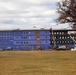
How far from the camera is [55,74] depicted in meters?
17.8

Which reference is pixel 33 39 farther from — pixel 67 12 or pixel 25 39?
pixel 67 12

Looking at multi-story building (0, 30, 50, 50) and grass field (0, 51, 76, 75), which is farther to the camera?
multi-story building (0, 30, 50, 50)

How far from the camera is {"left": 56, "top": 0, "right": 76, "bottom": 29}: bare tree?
40.3 metres

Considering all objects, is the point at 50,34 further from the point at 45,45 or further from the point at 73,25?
the point at 73,25

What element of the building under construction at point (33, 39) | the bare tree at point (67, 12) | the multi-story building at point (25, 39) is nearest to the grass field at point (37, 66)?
the bare tree at point (67, 12)

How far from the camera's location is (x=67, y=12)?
40812mm

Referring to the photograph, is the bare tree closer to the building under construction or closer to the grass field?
the grass field

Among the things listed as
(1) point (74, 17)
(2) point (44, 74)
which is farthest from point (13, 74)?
(1) point (74, 17)

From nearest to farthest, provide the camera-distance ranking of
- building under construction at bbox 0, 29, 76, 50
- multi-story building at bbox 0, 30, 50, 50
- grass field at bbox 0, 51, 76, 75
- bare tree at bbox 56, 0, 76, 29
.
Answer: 1. grass field at bbox 0, 51, 76, 75
2. bare tree at bbox 56, 0, 76, 29
3. building under construction at bbox 0, 29, 76, 50
4. multi-story building at bbox 0, 30, 50, 50

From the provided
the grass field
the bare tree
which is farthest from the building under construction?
the grass field

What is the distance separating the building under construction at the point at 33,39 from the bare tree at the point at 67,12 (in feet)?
329

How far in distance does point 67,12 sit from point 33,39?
108 metres

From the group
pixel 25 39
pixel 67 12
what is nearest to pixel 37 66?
pixel 67 12

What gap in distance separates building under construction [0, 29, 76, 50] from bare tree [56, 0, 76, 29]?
100 metres
